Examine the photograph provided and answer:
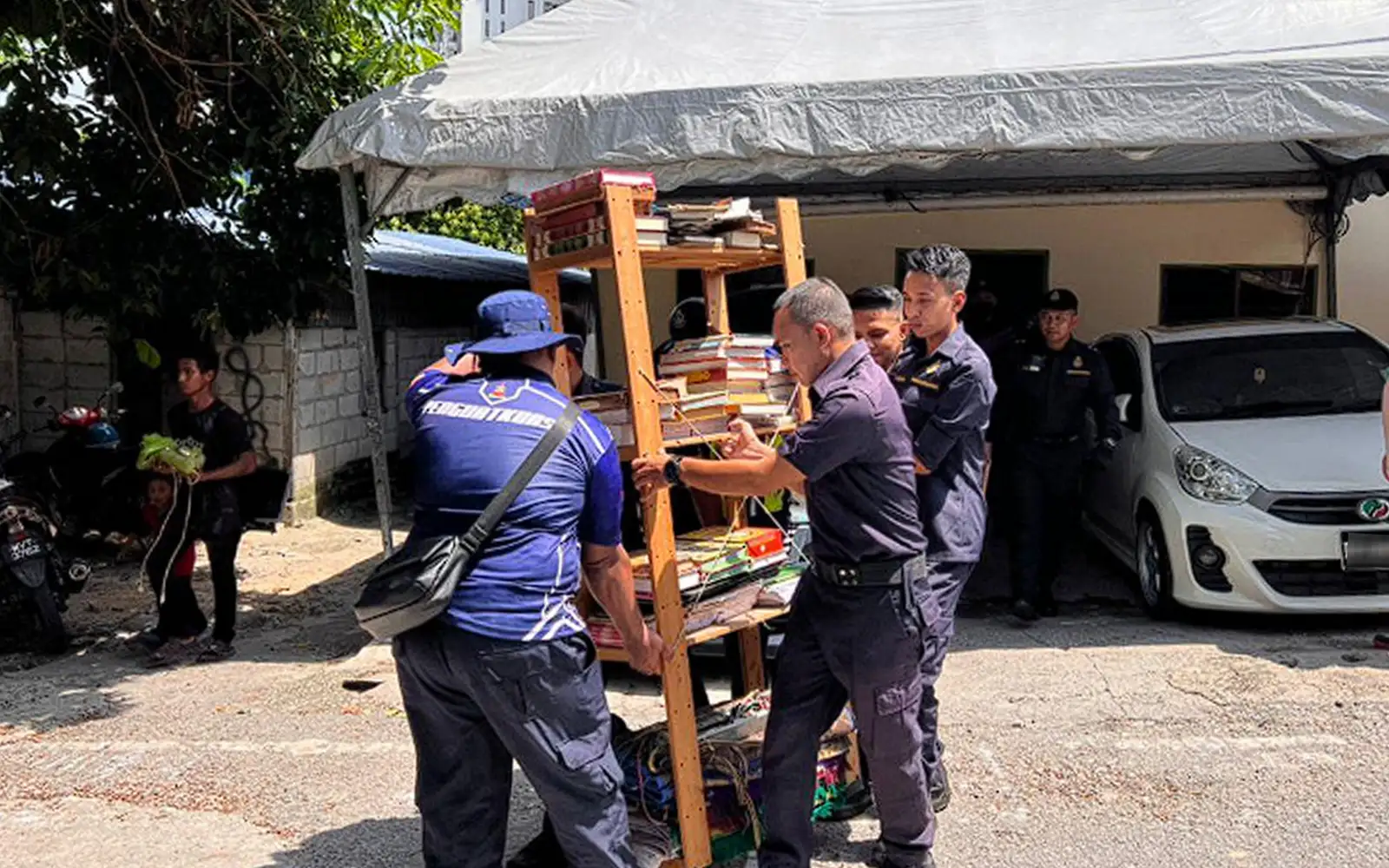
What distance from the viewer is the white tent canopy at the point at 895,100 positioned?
20.6 feet

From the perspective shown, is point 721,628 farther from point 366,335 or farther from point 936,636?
point 366,335

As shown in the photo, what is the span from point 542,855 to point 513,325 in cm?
175

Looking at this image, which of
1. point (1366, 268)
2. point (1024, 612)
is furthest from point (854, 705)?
point (1366, 268)

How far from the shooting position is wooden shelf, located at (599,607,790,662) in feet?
12.5

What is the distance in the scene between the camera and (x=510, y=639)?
3072 millimetres

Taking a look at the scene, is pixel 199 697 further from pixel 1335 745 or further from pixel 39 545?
pixel 1335 745

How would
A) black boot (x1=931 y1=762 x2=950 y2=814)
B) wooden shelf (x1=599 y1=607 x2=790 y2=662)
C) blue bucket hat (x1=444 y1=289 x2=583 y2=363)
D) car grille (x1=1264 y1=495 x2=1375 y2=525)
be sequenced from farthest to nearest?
car grille (x1=1264 y1=495 x2=1375 y2=525) → black boot (x1=931 y1=762 x2=950 y2=814) → wooden shelf (x1=599 y1=607 x2=790 y2=662) → blue bucket hat (x1=444 y1=289 x2=583 y2=363)

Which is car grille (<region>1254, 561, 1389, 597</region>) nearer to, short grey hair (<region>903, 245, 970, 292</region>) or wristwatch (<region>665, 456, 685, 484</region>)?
short grey hair (<region>903, 245, 970, 292</region>)

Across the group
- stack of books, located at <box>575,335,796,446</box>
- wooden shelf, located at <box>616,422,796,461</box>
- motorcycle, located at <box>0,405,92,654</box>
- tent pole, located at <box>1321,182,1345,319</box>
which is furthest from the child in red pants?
tent pole, located at <box>1321,182,1345,319</box>

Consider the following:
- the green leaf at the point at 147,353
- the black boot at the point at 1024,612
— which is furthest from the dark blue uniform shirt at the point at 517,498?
the green leaf at the point at 147,353

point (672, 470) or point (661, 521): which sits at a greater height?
point (672, 470)

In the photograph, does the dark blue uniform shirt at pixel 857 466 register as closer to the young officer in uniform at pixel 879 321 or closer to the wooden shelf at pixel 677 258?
the wooden shelf at pixel 677 258

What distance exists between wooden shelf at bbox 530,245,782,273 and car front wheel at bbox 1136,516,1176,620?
11.6ft

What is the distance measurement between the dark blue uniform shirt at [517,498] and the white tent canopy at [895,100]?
3600mm
